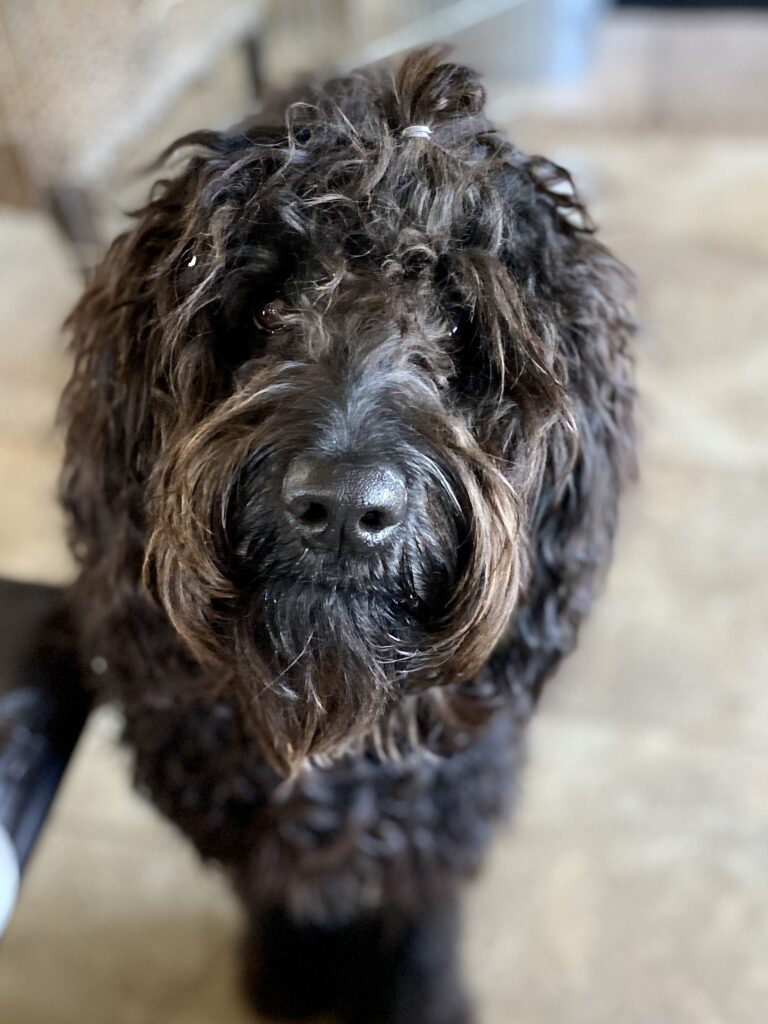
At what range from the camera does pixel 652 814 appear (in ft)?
4.77

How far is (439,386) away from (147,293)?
0.90ft

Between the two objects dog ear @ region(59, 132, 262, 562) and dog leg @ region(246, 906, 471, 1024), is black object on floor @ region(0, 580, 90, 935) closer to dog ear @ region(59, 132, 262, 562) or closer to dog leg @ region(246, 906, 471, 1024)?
dog ear @ region(59, 132, 262, 562)

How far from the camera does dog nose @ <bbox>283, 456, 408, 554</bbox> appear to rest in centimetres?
65

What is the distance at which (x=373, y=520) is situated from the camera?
669mm

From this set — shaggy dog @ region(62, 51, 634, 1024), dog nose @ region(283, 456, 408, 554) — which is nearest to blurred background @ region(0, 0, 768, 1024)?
shaggy dog @ region(62, 51, 634, 1024)

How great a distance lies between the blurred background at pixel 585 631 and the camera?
1331mm

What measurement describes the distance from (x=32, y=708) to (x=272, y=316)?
0.54 meters

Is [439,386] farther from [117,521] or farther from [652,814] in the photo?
[652,814]

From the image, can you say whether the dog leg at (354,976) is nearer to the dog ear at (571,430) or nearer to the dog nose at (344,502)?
the dog ear at (571,430)

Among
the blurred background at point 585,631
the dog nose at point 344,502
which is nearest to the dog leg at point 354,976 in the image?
the blurred background at point 585,631

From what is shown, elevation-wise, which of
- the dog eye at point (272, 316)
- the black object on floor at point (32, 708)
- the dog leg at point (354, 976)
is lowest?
the dog leg at point (354, 976)

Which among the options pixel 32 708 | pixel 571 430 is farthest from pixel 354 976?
pixel 571 430

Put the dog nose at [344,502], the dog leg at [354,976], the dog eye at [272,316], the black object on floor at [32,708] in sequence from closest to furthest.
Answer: the dog nose at [344,502]
the dog eye at [272,316]
the black object on floor at [32,708]
the dog leg at [354,976]

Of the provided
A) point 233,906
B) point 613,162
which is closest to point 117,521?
point 233,906
